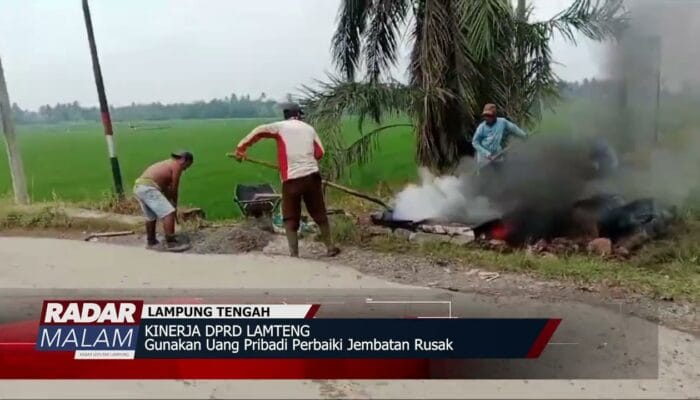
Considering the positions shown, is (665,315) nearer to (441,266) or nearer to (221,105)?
(441,266)

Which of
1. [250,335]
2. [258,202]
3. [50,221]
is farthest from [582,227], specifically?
[50,221]

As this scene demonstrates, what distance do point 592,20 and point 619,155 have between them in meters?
1.83

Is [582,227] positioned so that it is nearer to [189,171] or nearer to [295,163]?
[295,163]

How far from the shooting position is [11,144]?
376 inches

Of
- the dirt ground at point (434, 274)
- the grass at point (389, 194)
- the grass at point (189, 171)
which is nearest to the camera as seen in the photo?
the dirt ground at point (434, 274)

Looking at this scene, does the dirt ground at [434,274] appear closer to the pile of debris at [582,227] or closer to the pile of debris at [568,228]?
the pile of debris at [568,228]

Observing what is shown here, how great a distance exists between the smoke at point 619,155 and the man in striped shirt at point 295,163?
1.45 metres

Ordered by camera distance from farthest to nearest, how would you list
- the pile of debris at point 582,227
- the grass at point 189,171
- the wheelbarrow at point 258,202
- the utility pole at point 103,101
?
the grass at point 189,171 < the utility pole at point 103,101 < the wheelbarrow at point 258,202 < the pile of debris at point 582,227

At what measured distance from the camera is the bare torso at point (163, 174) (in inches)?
270

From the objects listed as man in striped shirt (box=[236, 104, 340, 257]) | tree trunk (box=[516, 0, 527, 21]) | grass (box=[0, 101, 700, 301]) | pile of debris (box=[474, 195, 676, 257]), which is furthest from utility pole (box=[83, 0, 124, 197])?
tree trunk (box=[516, 0, 527, 21])

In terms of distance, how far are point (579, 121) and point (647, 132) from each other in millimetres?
881

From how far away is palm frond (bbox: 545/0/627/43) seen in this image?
8.76m

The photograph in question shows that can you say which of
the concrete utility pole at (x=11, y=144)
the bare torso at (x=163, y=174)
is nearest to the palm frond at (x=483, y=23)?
the bare torso at (x=163, y=174)

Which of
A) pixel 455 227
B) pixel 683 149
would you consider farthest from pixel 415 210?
pixel 683 149
